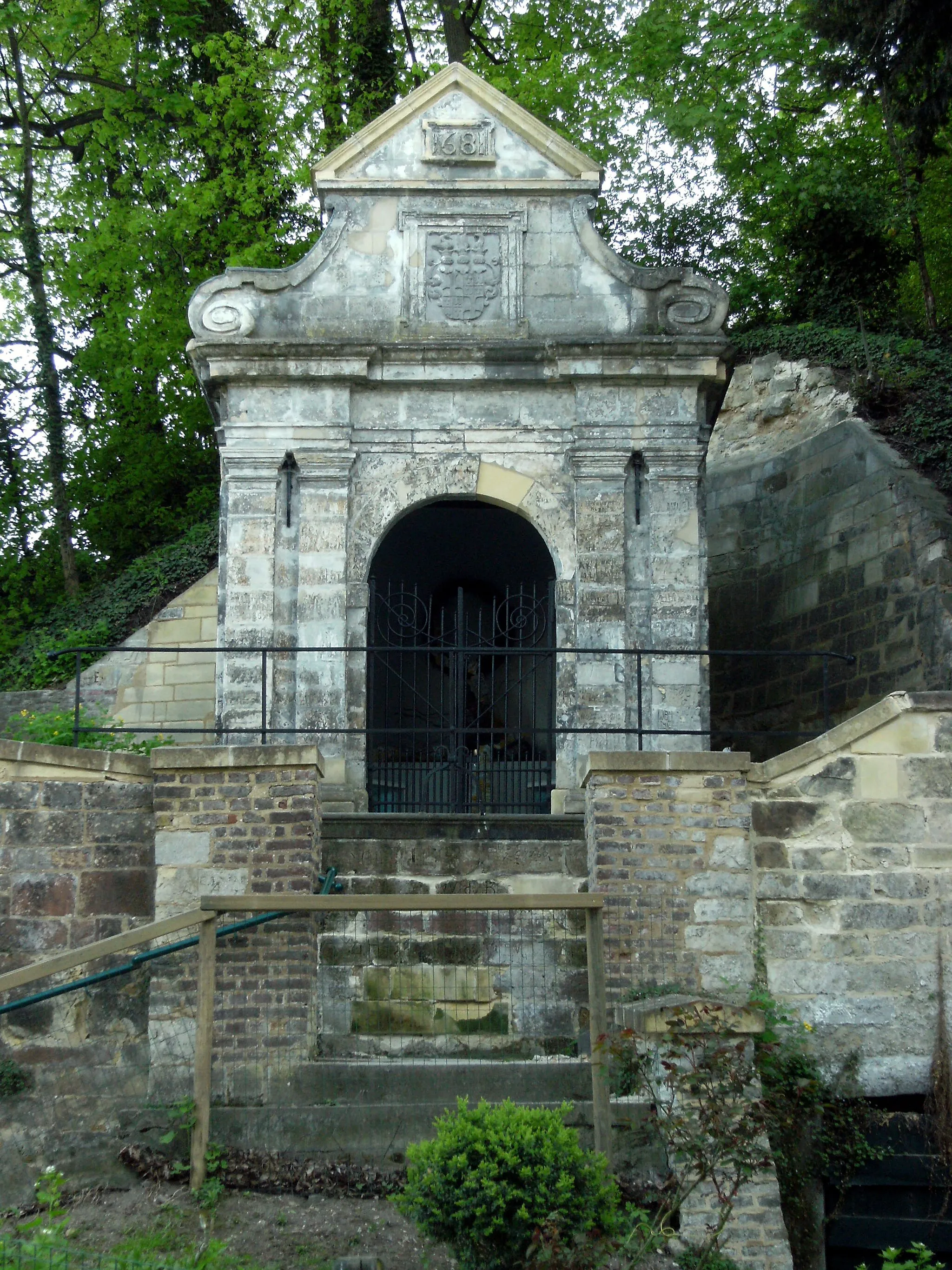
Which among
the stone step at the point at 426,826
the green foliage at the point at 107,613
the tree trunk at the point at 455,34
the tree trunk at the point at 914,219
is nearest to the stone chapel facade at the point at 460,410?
the stone step at the point at 426,826

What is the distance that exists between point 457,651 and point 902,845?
3.07m

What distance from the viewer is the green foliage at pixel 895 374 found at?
13875mm

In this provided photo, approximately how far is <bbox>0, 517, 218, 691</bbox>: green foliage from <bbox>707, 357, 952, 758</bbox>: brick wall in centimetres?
517

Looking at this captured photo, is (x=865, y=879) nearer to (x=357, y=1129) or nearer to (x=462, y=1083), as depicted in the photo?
(x=462, y=1083)

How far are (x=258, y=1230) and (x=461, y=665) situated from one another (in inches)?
232

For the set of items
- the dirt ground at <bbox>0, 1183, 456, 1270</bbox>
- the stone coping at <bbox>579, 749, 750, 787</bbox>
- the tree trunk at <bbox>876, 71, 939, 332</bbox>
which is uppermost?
the tree trunk at <bbox>876, 71, 939, 332</bbox>

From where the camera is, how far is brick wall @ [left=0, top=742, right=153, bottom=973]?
28.4 feet

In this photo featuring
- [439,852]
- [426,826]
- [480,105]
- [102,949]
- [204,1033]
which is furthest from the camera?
[480,105]

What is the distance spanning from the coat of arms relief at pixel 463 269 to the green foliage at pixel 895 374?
4.43 m

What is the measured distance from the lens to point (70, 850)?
876 cm

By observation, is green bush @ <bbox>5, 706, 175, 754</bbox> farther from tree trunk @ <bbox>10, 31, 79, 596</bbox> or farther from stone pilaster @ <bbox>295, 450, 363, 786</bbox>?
tree trunk @ <bbox>10, 31, 79, 596</bbox>

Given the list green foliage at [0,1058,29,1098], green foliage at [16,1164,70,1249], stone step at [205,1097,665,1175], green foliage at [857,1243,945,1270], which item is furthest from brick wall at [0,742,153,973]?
green foliage at [857,1243,945,1270]

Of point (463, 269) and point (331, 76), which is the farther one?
point (331, 76)

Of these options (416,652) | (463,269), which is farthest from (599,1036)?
(463,269)
